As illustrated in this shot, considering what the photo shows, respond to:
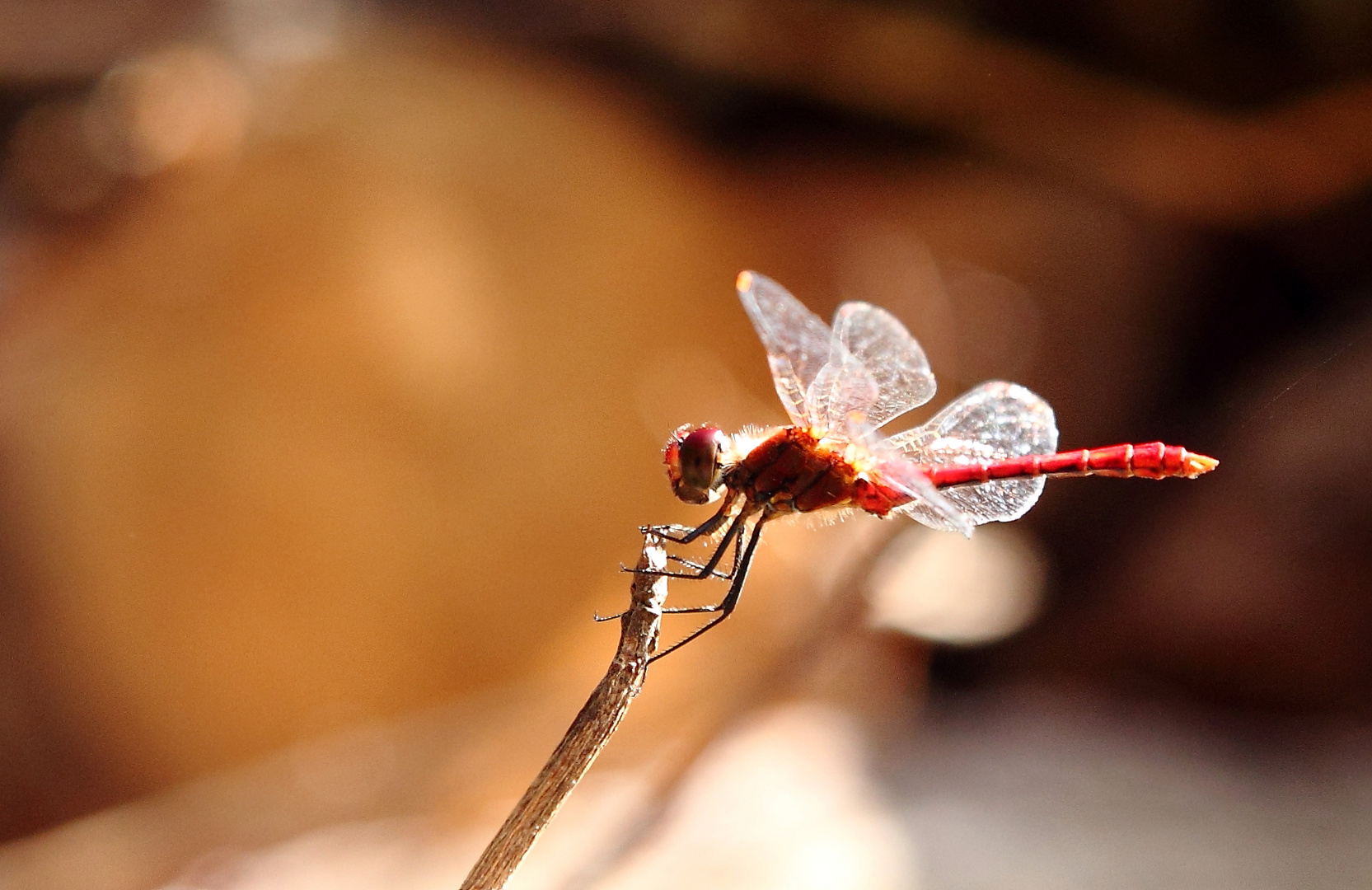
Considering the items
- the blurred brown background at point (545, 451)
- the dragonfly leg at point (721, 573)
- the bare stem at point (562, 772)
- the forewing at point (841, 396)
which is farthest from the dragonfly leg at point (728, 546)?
the blurred brown background at point (545, 451)

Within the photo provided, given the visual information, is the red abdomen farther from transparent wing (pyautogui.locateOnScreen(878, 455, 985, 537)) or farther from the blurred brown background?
the blurred brown background

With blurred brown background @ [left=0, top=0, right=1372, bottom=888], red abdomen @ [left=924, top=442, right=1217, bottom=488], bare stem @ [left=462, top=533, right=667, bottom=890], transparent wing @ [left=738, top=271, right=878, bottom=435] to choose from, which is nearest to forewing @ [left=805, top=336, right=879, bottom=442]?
transparent wing @ [left=738, top=271, right=878, bottom=435]

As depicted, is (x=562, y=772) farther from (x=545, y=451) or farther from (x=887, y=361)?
(x=545, y=451)

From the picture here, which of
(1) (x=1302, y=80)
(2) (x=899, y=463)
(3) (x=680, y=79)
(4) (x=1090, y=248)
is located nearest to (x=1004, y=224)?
(4) (x=1090, y=248)

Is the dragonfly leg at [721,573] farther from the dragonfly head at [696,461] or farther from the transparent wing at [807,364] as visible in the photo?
the transparent wing at [807,364]

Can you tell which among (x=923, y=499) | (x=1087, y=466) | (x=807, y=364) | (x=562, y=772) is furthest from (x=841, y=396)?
(x=562, y=772)
